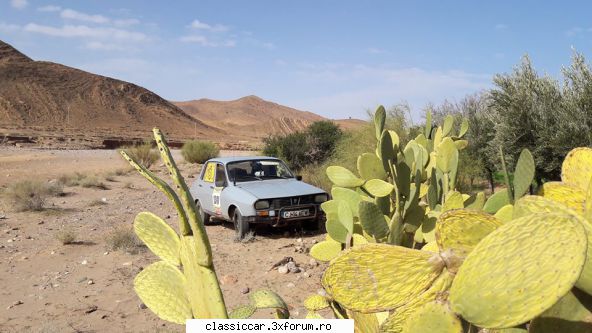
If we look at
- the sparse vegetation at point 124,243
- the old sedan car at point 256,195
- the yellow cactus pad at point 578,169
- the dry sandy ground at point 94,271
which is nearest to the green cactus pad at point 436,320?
the yellow cactus pad at point 578,169

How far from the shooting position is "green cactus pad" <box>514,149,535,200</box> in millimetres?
1614

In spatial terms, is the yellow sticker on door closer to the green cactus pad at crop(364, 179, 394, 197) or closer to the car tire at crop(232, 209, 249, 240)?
the car tire at crop(232, 209, 249, 240)

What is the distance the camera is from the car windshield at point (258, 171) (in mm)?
9539

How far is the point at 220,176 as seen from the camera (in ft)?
31.7

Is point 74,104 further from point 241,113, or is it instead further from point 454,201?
point 454,201

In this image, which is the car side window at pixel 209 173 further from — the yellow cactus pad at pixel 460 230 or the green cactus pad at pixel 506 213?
the yellow cactus pad at pixel 460 230

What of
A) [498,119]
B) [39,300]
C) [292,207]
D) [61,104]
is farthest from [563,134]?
[61,104]

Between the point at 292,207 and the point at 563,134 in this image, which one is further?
the point at 563,134

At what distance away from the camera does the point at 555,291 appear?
752mm

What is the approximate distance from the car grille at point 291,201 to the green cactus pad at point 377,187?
18.3 feet

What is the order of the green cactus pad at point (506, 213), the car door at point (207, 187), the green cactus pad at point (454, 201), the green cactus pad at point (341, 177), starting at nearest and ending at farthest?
the green cactus pad at point (506, 213)
the green cactus pad at point (454, 201)
the green cactus pad at point (341, 177)
the car door at point (207, 187)

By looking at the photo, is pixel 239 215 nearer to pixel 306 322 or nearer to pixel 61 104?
pixel 306 322

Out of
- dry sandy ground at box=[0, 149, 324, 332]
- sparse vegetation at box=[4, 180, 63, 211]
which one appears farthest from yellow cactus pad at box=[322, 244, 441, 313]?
sparse vegetation at box=[4, 180, 63, 211]

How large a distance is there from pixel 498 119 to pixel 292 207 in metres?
6.69
